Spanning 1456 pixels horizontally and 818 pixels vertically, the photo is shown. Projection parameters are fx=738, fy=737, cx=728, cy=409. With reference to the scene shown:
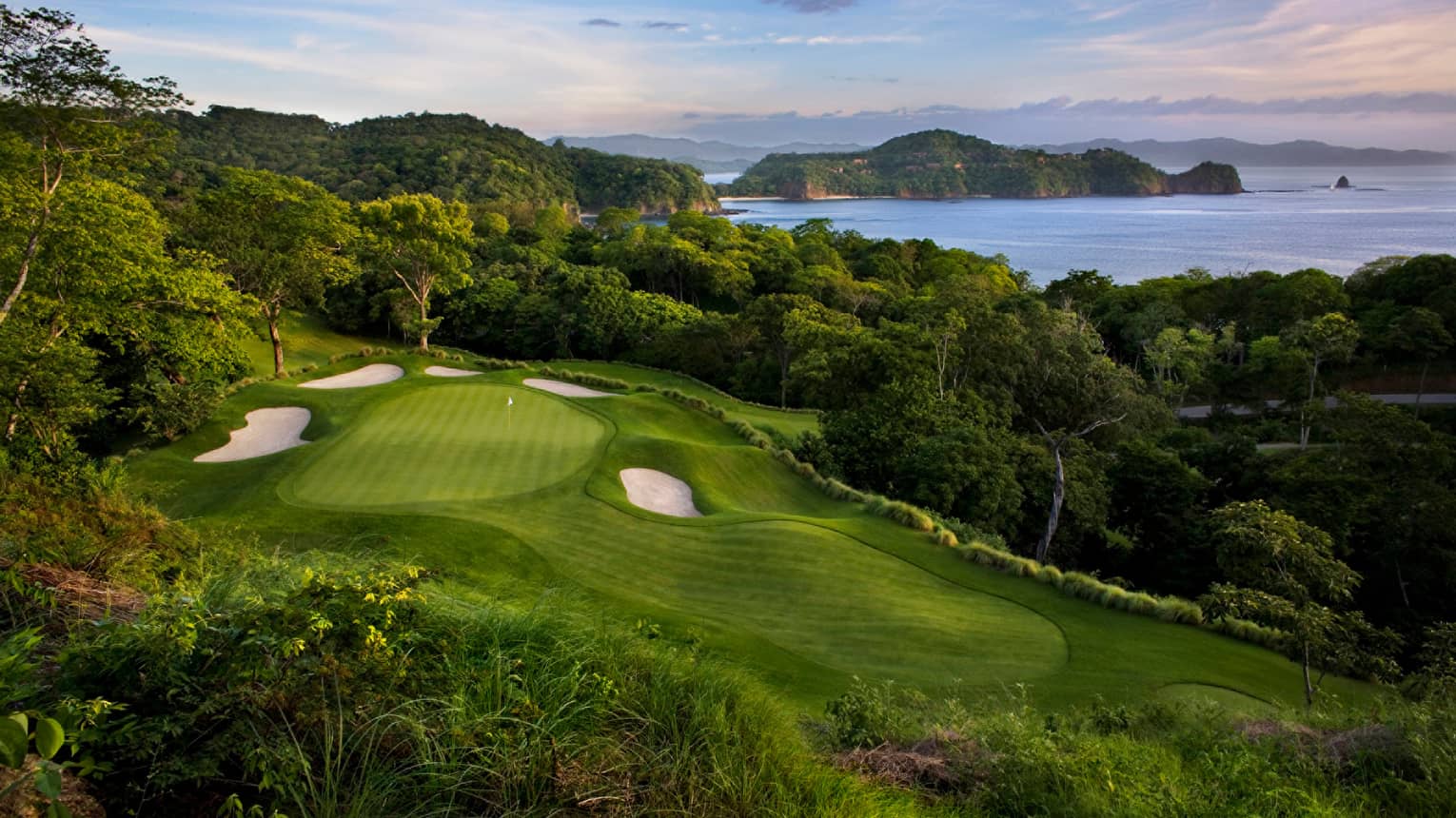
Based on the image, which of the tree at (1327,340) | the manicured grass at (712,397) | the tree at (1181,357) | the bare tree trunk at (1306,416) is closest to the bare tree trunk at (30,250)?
the manicured grass at (712,397)

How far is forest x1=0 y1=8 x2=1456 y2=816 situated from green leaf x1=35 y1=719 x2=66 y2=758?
10cm

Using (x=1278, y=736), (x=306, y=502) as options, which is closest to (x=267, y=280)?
(x=306, y=502)

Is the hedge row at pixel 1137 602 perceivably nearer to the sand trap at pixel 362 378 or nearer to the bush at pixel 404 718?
the bush at pixel 404 718

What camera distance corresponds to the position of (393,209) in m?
34.3

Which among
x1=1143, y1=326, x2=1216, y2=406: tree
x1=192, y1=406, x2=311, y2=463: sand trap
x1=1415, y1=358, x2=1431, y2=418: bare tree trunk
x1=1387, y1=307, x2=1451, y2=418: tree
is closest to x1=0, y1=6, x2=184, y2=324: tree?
x1=192, y1=406, x2=311, y2=463: sand trap

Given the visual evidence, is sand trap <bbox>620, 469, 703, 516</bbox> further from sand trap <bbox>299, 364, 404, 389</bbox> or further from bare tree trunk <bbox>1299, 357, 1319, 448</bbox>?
bare tree trunk <bbox>1299, 357, 1319, 448</bbox>

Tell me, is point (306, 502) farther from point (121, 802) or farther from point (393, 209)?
point (393, 209)

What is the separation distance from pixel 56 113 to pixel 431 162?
97.0 meters

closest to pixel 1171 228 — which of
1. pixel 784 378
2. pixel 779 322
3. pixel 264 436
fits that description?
pixel 779 322

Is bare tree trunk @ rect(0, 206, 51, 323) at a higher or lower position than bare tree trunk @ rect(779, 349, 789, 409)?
higher

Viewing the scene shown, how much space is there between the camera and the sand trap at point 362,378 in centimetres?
2483

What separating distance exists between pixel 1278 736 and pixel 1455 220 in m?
160

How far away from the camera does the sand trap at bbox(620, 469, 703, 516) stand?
15.6m

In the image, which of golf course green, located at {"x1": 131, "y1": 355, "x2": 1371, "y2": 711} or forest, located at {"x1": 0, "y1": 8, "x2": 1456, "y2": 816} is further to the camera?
golf course green, located at {"x1": 131, "y1": 355, "x2": 1371, "y2": 711}
